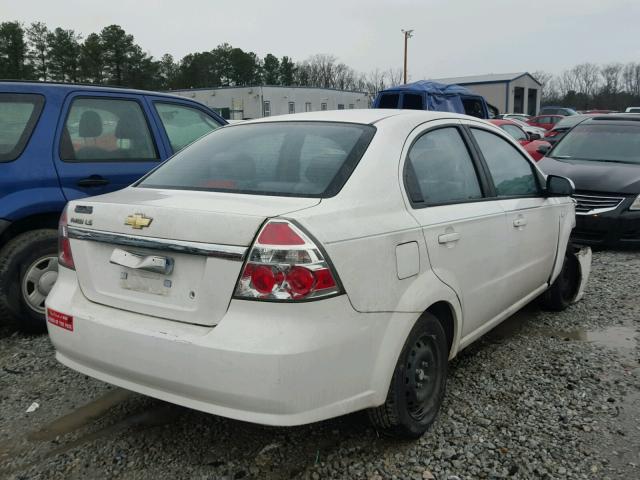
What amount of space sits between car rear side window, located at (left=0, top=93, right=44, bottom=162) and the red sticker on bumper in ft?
5.75

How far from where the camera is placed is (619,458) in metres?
2.74

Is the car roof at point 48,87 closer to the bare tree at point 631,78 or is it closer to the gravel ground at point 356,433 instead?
the gravel ground at point 356,433

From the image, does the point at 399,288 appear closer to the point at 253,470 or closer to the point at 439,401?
the point at 439,401

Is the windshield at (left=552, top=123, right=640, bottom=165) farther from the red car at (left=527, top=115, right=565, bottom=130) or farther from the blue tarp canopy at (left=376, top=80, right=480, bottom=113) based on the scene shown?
the red car at (left=527, top=115, right=565, bottom=130)

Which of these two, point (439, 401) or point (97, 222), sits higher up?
point (97, 222)

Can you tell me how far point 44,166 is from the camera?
4.18m

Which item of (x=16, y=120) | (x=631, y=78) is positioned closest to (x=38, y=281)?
(x=16, y=120)

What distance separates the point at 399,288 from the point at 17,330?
10.7 ft

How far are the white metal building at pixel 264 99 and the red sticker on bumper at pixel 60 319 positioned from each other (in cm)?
5034

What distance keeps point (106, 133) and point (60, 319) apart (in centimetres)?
239

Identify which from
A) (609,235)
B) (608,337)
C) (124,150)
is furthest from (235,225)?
(609,235)

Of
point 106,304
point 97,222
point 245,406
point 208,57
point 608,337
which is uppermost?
point 208,57

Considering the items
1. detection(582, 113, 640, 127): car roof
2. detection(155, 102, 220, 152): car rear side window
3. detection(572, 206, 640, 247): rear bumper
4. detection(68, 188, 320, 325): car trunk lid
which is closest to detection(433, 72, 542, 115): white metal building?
detection(582, 113, 640, 127): car roof

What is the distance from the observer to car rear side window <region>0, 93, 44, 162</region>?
406cm
